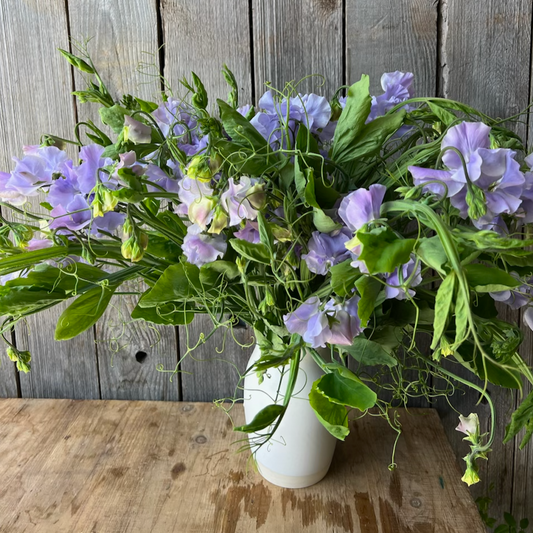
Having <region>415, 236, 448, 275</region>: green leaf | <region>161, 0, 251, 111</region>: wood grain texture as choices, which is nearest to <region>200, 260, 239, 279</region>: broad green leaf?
<region>415, 236, 448, 275</region>: green leaf

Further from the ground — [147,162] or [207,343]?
[147,162]

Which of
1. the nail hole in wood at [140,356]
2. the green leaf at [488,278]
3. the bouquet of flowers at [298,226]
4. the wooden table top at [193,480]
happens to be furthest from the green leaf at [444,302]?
the nail hole in wood at [140,356]

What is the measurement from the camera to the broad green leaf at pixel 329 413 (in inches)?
24.3

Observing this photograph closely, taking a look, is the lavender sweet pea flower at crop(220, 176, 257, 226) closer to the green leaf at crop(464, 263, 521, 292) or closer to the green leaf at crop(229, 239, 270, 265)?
the green leaf at crop(229, 239, 270, 265)

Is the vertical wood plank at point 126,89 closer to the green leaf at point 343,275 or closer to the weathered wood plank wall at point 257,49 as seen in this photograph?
the weathered wood plank wall at point 257,49

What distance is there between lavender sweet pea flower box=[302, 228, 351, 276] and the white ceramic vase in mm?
204

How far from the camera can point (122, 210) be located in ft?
1.90

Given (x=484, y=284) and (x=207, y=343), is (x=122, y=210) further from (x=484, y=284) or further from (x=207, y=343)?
(x=207, y=343)

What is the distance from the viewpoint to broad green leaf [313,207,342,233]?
1.83 ft

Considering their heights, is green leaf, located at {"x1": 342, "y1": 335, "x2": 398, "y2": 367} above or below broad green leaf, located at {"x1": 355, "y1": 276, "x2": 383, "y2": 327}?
below

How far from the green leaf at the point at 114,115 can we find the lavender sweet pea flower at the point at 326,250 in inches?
10.4

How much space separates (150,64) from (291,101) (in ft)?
1.46

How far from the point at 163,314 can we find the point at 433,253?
0.41m

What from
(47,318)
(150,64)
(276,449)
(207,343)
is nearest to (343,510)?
(276,449)
